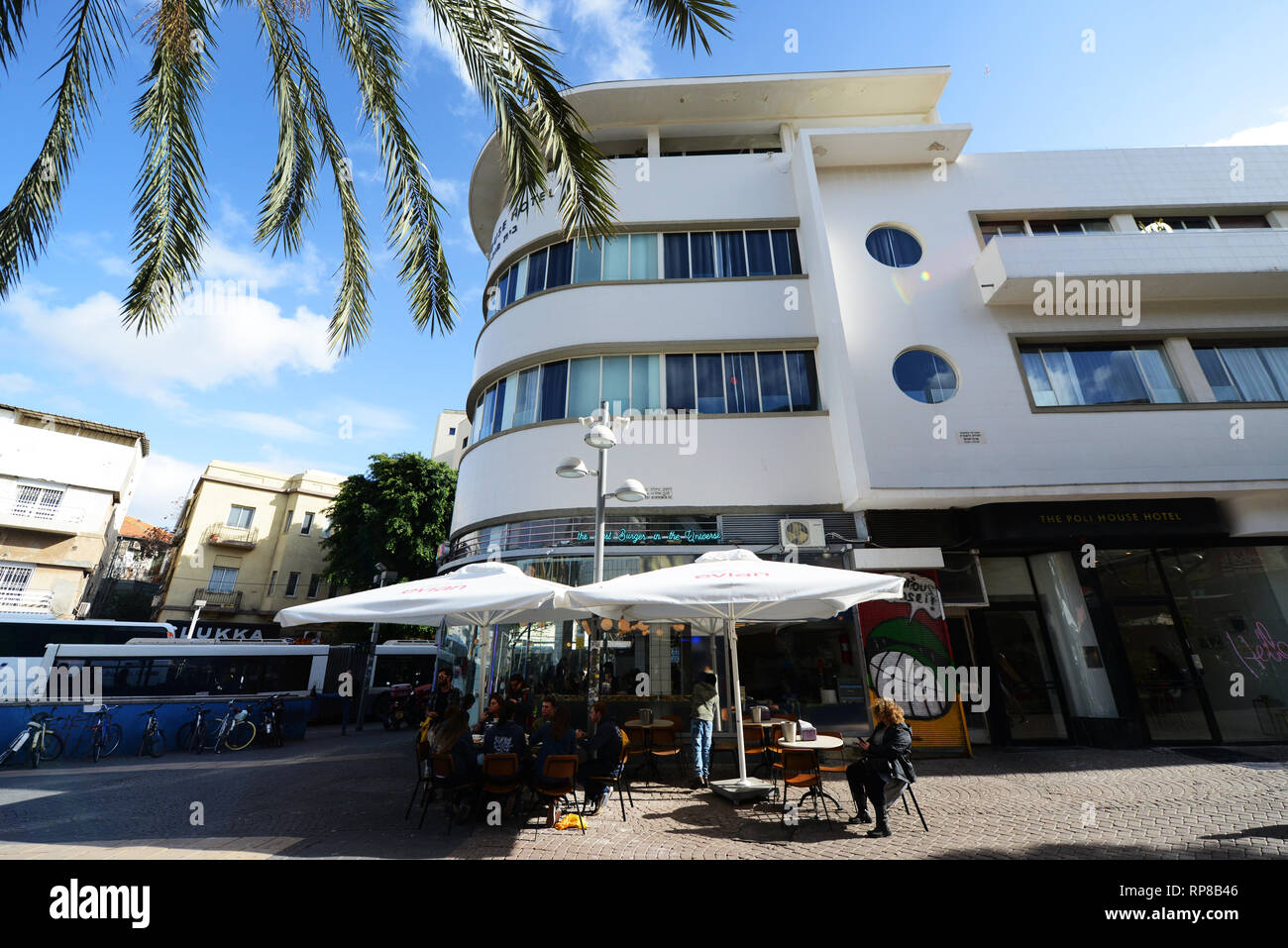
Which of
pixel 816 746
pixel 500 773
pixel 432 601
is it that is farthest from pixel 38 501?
pixel 816 746

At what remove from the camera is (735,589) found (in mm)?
6207

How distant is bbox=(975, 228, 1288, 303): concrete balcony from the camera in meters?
12.2

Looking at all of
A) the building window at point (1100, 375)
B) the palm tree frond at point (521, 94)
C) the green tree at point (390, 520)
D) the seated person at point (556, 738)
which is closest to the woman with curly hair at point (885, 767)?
the seated person at point (556, 738)

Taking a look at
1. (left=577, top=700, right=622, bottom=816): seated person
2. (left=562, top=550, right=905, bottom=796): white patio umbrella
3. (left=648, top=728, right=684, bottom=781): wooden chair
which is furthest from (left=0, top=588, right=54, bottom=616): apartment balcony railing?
(left=562, top=550, right=905, bottom=796): white patio umbrella

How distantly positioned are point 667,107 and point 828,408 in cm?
1090

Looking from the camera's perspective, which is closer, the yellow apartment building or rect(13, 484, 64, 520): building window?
rect(13, 484, 64, 520): building window

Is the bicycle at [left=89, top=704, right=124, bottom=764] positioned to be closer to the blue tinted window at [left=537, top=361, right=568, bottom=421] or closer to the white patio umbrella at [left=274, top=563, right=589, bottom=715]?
the white patio umbrella at [left=274, top=563, right=589, bottom=715]

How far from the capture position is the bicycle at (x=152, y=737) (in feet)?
41.3

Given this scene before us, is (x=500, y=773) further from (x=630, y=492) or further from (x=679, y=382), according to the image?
(x=679, y=382)

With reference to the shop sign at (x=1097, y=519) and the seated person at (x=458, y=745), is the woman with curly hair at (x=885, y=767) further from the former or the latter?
the shop sign at (x=1097, y=519)

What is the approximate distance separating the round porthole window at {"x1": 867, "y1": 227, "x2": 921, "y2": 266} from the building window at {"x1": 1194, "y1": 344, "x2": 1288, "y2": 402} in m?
6.90
